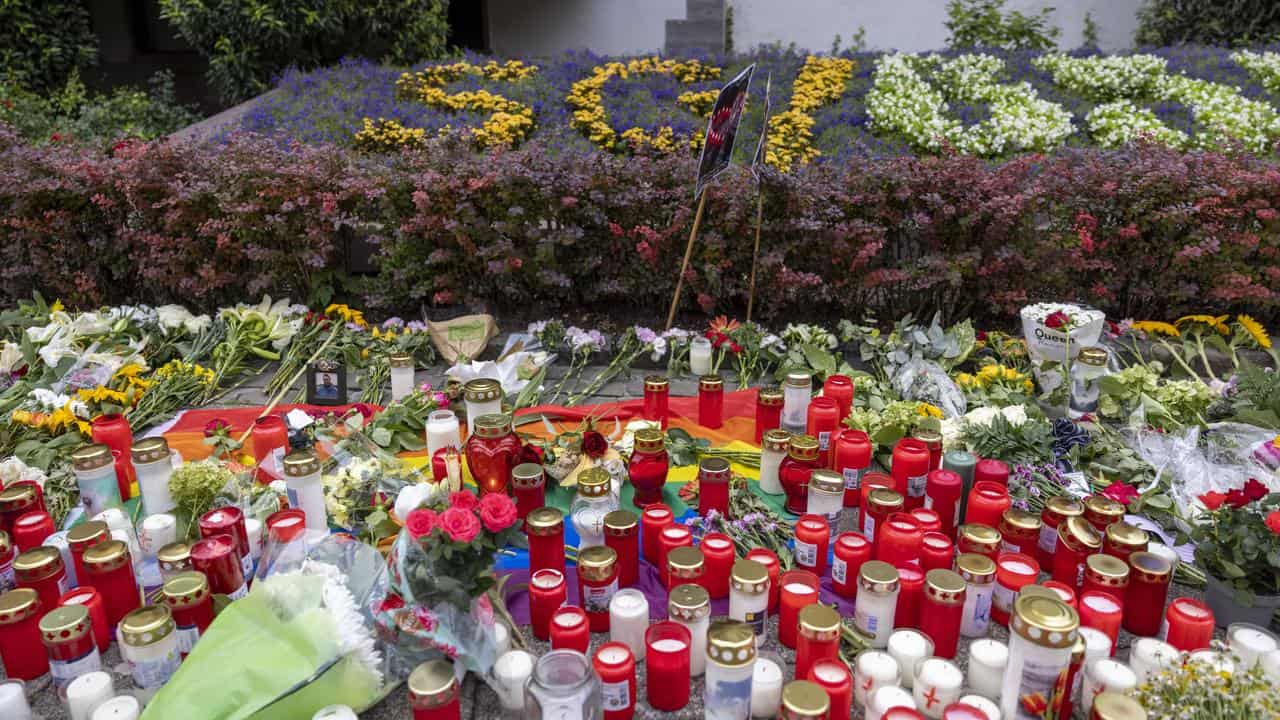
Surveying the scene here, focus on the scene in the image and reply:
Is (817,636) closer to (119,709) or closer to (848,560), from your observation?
(848,560)

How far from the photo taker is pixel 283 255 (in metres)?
4.78

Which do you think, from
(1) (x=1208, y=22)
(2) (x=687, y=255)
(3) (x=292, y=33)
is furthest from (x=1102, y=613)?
(1) (x=1208, y=22)

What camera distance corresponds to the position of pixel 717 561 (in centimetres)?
215

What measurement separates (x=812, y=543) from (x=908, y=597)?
29 centimetres

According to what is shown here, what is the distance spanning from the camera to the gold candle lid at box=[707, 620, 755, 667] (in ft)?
5.48

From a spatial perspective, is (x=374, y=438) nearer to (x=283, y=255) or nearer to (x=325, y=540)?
(x=325, y=540)

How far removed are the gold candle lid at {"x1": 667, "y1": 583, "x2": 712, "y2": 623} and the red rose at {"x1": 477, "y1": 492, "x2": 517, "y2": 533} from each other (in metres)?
0.43

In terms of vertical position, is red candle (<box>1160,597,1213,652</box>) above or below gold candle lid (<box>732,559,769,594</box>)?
below

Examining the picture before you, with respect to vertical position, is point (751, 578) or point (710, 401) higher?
point (751, 578)

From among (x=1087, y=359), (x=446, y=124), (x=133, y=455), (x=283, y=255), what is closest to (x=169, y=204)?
(x=283, y=255)

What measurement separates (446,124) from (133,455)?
16.3 ft

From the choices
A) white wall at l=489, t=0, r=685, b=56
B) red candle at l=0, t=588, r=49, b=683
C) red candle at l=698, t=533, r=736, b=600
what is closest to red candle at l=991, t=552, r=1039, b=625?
red candle at l=698, t=533, r=736, b=600

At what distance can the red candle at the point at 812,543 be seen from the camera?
2188 mm

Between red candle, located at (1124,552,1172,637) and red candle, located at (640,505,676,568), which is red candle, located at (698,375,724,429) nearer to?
red candle, located at (640,505,676,568)
